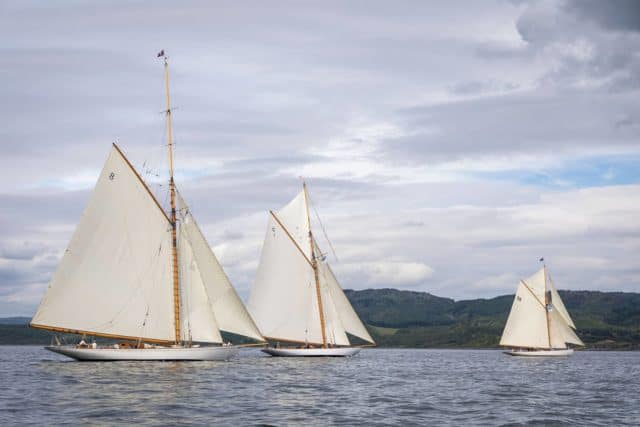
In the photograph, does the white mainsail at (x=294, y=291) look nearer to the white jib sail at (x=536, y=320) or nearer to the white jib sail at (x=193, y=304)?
the white jib sail at (x=193, y=304)

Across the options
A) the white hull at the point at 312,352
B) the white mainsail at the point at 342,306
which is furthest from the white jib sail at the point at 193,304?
the white hull at the point at 312,352

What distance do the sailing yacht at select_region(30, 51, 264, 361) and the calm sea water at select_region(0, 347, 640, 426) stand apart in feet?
13.9

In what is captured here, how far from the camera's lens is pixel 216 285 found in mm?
91500

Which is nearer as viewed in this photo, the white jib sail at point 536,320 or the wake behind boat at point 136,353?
the wake behind boat at point 136,353

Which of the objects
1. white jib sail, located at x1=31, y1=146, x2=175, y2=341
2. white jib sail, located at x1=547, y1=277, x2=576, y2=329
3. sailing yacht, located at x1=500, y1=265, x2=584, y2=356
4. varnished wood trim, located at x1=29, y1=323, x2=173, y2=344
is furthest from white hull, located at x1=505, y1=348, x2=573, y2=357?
white jib sail, located at x1=31, y1=146, x2=175, y2=341

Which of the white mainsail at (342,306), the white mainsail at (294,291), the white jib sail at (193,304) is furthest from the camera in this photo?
the white mainsail at (342,306)

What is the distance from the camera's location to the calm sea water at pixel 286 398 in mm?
46688

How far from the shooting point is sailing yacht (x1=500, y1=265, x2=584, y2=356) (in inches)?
6053

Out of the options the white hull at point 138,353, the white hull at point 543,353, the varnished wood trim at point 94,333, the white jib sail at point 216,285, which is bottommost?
the white hull at point 543,353

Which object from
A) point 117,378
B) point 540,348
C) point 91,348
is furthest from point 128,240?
point 540,348

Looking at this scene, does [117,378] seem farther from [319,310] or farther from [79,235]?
[319,310]

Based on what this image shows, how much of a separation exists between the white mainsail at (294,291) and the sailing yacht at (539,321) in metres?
46.4

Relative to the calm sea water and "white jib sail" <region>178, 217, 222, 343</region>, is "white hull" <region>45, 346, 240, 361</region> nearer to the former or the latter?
"white jib sail" <region>178, 217, 222, 343</region>

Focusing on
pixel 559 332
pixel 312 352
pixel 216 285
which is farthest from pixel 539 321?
pixel 216 285
